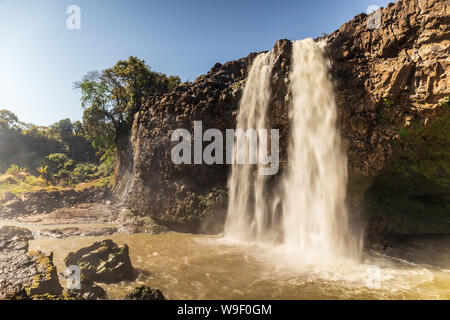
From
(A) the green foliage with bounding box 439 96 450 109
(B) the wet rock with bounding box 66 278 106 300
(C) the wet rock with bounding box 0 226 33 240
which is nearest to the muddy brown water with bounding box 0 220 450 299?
(B) the wet rock with bounding box 66 278 106 300

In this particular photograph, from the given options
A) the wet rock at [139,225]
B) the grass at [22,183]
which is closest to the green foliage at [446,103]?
the wet rock at [139,225]

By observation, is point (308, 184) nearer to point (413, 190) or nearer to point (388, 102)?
point (388, 102)

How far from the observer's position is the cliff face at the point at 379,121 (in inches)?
285

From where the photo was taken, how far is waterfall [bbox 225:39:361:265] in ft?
29.4

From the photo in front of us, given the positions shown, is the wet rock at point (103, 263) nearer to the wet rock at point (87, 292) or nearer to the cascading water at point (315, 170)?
the wet rock at point (87, 292)

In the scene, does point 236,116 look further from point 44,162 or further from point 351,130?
point 44,162

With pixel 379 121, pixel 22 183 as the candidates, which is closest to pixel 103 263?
pixel 379 121

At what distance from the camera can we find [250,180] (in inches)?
465

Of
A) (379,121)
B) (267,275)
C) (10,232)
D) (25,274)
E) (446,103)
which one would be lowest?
(267,275)
